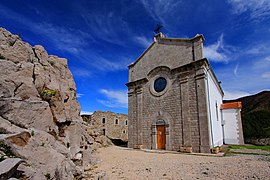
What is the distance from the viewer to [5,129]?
14.5 ft

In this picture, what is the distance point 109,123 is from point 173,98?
68.8ft

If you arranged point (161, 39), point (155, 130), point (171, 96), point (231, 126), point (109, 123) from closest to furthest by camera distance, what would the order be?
point (171, 96)
point (155, 130)
point (161, 39)
point (231, 126)
point (109, 123)

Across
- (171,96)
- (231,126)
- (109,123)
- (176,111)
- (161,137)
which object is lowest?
(161,137)

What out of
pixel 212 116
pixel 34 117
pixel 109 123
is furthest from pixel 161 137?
pixel 109 123

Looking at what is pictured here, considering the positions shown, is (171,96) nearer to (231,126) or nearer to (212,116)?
(212,116)

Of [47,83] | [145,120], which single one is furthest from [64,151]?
[145,120]

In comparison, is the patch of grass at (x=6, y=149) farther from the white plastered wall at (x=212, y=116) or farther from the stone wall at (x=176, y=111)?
the white plastered wall at (x=212, y=116)

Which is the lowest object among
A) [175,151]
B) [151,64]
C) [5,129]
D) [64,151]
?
[175,151]

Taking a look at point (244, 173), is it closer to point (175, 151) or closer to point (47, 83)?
point (175, 151)

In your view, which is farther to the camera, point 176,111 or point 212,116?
point 176,111

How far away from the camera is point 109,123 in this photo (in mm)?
32375

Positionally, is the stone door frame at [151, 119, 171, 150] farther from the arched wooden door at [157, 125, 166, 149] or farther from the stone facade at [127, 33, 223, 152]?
the arched wooden door at [157, 125, 166, 149]

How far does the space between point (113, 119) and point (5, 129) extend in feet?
96.3

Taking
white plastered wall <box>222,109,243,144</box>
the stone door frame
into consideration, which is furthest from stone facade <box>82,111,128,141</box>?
white plastered wall <box>222,109,243,144</box>
